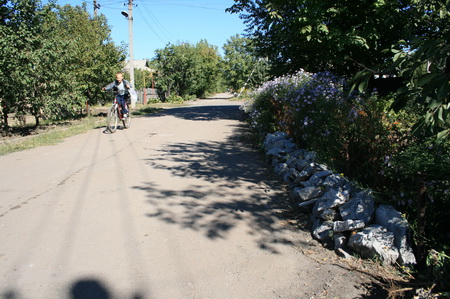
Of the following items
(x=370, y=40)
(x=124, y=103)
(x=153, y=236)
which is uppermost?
(x=370, y=40)

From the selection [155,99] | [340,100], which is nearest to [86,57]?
[340,100]

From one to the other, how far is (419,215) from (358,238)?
58 cm

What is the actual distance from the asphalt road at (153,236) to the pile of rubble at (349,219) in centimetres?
27

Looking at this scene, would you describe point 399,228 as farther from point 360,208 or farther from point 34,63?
point 34,63

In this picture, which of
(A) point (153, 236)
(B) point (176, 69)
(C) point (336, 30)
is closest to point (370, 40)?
(C) point (336, 30)

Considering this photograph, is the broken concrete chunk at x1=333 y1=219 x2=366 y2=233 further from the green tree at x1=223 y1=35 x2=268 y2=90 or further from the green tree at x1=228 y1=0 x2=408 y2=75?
the green tree at x1=223 y1=35 x2=268 y2=90

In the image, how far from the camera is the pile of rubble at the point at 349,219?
331 cm

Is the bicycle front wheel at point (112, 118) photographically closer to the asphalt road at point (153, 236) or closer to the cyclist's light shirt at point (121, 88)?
the cyclist's light shirt at point (121, 88)

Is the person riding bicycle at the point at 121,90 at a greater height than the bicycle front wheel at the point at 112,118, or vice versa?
the person riding bicycle at the point at 121,90

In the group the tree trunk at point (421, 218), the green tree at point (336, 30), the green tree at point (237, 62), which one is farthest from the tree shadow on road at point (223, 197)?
the green tree at point (237, 62)

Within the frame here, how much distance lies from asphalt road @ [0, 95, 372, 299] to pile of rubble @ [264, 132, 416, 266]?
274mm

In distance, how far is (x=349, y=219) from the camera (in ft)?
12.3

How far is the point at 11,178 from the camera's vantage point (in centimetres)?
625

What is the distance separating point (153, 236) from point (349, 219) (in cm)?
213
